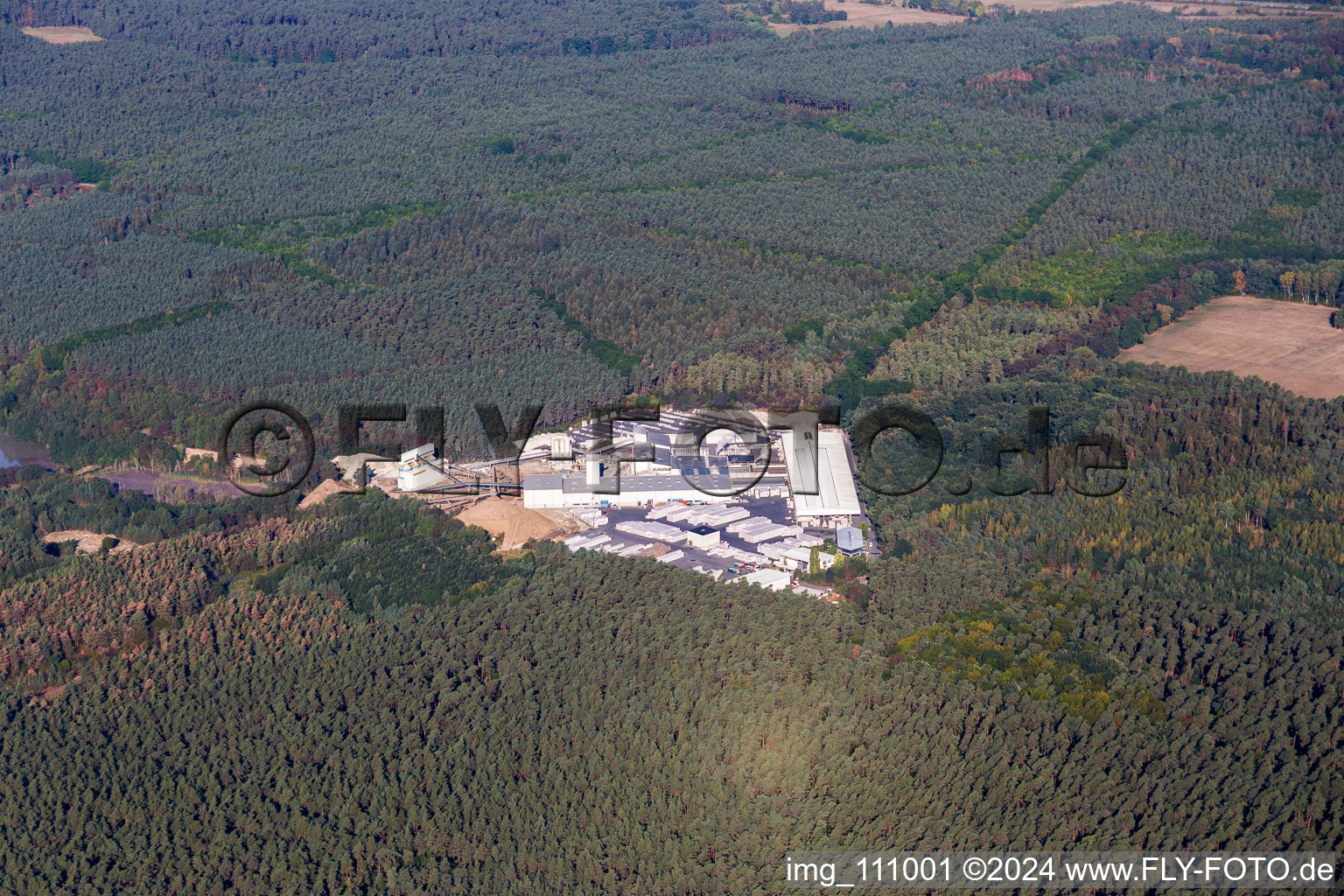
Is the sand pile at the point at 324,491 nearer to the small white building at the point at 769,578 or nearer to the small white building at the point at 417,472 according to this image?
the small white building at the point at 417,472

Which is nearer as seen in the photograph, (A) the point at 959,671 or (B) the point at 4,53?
(A) the point at 959,671

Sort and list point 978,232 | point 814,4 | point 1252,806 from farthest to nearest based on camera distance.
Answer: point 814,4 < point 978,232 < point 1252,806

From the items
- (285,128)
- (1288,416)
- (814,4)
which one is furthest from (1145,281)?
(814,4)

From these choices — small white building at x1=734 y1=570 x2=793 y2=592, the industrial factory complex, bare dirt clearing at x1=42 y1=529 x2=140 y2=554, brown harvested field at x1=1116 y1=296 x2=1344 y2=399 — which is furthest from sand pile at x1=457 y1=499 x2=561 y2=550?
brown harvested field at x1=1116 y1=296 x2=1344 y2=399

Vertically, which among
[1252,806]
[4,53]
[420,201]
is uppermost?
[4,53]

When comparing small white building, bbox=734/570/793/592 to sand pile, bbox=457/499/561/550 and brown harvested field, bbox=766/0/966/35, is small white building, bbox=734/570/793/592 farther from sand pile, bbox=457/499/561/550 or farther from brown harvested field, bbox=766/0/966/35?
brown harvested field, bbox=766/0/966/35

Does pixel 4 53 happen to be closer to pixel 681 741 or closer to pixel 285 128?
pixel 285 128

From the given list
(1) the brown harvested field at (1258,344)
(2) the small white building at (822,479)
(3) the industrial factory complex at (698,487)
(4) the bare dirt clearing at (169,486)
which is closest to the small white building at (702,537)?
(3) the industrial factory complex at (698,487)
